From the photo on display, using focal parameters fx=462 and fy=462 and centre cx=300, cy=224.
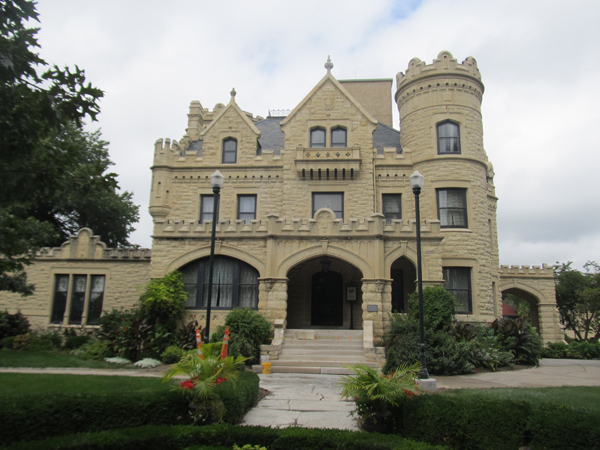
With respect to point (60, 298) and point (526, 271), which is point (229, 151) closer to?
point (60, 298)

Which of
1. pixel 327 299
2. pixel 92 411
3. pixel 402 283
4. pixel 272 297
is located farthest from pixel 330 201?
pixel 92 411

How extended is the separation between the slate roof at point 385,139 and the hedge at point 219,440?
20199mm

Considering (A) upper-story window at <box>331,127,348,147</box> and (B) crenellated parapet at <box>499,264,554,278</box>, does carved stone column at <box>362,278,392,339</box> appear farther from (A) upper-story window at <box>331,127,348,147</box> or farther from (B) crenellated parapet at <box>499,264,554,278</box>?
(B) crenellated parapet at <box>499,264,554,278</box>

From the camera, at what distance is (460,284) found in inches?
847

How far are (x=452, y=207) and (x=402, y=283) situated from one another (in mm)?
4443

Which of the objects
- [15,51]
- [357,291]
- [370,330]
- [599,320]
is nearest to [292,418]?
[15,51]

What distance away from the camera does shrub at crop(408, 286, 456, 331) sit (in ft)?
57.2

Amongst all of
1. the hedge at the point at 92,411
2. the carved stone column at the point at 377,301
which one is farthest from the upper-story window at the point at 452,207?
the hedge at the point at 92,411

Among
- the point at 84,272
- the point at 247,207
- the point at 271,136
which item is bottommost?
the point at 84,272

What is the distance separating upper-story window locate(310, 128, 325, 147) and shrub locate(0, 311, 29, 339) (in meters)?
16.5

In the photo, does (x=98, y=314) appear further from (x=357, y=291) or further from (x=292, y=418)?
(x=292, y=418)

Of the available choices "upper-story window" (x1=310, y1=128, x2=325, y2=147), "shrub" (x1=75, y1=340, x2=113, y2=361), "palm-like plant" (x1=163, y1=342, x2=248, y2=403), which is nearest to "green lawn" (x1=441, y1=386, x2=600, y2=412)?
"palm-like plant" (x1=163, y1=342, x2=248, y2=403)

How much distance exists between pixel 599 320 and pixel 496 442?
31.6m

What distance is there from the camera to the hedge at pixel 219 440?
6.76 meters
